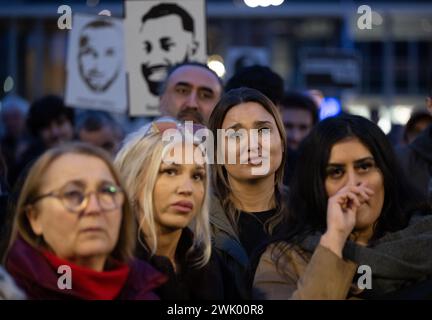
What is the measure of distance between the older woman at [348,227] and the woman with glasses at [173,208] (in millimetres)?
282

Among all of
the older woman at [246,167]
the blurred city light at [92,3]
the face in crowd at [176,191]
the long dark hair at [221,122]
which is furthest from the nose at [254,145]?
the blurred city light at [92,3]

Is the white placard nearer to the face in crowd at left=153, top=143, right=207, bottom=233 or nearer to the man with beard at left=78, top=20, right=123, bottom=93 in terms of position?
the man with beard at left=78, top=20, right=123, bottom=93

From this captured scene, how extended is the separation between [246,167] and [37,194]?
6.09ft

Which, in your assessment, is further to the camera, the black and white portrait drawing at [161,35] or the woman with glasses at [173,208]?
the black and white portrait drawing at [161,35]

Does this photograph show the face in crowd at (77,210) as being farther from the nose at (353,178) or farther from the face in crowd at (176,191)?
the nose at (353,178)

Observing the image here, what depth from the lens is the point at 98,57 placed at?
32.2ft

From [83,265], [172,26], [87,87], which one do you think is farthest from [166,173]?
[87,87]

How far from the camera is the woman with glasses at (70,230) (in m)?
3.91

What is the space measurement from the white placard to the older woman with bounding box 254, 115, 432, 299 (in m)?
4.68

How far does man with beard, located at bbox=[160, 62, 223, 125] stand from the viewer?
7.29 meters

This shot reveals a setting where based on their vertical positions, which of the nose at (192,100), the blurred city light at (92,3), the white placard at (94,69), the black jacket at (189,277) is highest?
the blurred city light at (92,3)

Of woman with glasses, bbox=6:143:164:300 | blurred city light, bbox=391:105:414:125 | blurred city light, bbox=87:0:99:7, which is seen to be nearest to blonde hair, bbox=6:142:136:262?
woman with glasses, bbox=6:143:164:300

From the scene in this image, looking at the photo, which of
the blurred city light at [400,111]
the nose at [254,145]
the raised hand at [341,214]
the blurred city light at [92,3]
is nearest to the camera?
the raised hand at [341,214]
